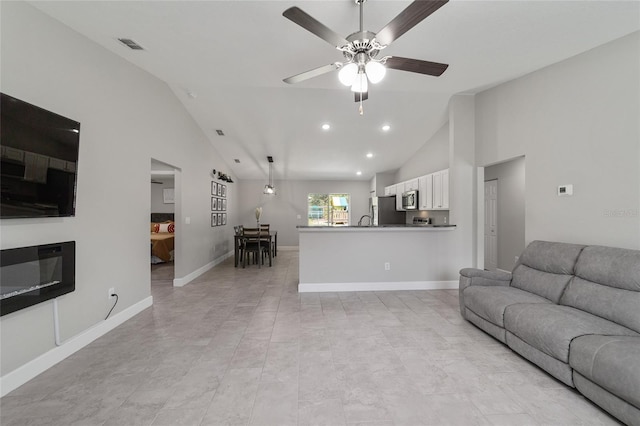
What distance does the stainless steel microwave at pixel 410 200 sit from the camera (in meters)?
6.08

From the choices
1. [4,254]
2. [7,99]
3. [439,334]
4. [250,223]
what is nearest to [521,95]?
[439,334]

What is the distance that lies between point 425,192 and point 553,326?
3909 mm

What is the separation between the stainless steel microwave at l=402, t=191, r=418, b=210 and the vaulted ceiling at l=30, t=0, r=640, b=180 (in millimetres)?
1770

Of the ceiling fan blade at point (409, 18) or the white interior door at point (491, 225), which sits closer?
the ceiling fan blade at point (409, 18)

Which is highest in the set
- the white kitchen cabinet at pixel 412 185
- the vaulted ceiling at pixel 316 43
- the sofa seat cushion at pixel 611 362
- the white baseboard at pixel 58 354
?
the vaulted ceiling at pixel 316 43

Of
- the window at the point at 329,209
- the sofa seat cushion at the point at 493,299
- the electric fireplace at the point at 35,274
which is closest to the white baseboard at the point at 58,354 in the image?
the electric fireplace at the point at 35,274

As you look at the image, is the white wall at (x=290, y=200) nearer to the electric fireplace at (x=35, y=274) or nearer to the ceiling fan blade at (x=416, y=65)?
the electric fireplace at (x=35, y=274)

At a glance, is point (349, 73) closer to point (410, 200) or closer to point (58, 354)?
point (58, 354)

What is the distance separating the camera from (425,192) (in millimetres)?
5746

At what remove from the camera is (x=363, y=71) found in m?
2.09

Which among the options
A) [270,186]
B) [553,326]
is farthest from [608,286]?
[270,186]

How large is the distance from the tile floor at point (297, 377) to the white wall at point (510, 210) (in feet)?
8.80

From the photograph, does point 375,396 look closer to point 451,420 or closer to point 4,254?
point 451,420

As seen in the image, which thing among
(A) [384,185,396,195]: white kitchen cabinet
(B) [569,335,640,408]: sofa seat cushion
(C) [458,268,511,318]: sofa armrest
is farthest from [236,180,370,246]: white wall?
(B) [569,335,640,408]: sofa seat cushion
